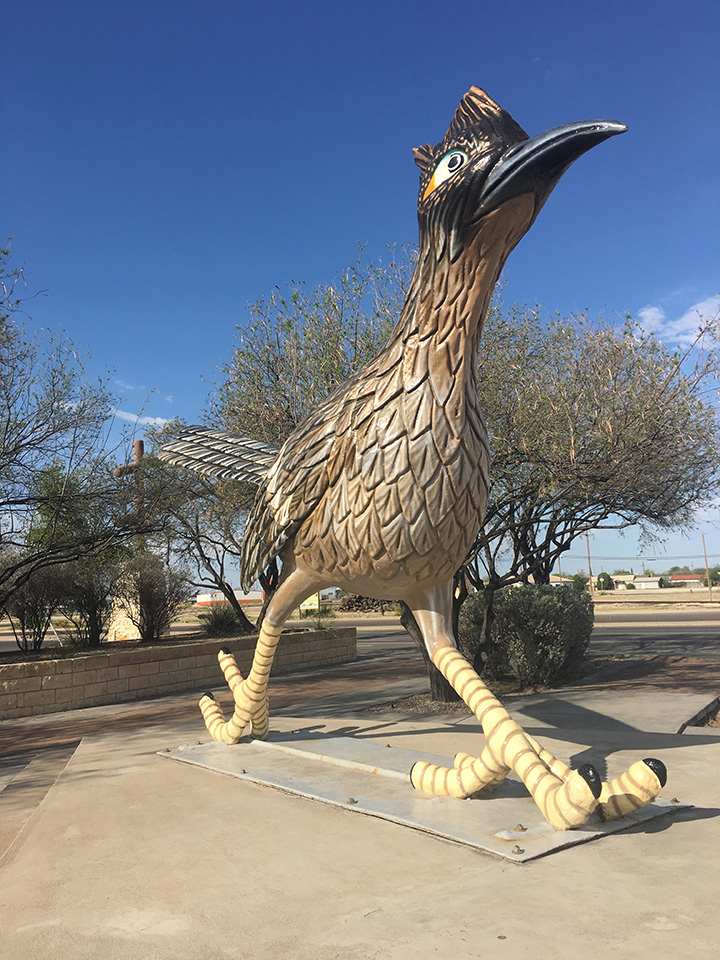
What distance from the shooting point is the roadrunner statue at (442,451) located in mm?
3398

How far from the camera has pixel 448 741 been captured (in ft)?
19.8

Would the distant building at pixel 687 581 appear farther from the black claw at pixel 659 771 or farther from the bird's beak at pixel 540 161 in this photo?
the bird's beak at pixel 540 161

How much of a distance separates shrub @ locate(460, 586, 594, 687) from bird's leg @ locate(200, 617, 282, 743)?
15.7 feet

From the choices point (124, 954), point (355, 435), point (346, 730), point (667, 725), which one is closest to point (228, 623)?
point (346, 730)

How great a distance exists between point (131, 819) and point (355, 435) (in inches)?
102

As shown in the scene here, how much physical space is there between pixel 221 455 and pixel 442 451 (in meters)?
2.50

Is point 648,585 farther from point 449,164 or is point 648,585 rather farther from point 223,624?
point 449,164

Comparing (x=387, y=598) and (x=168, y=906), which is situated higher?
(x=387, y=598)

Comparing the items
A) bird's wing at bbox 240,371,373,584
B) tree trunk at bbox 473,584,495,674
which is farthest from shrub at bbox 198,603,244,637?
bird's wing at bbox 240,371,373,584

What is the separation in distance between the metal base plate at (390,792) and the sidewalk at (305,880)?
8cm

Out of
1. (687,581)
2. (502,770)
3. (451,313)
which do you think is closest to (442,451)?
(451,313)

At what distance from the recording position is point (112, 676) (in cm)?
1006

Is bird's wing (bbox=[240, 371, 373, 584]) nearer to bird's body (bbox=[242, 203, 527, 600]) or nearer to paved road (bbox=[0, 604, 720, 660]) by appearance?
bird's body (bbox=[242, 203, 527, 600])

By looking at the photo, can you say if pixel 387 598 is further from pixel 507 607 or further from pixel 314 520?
pixel 507 607
